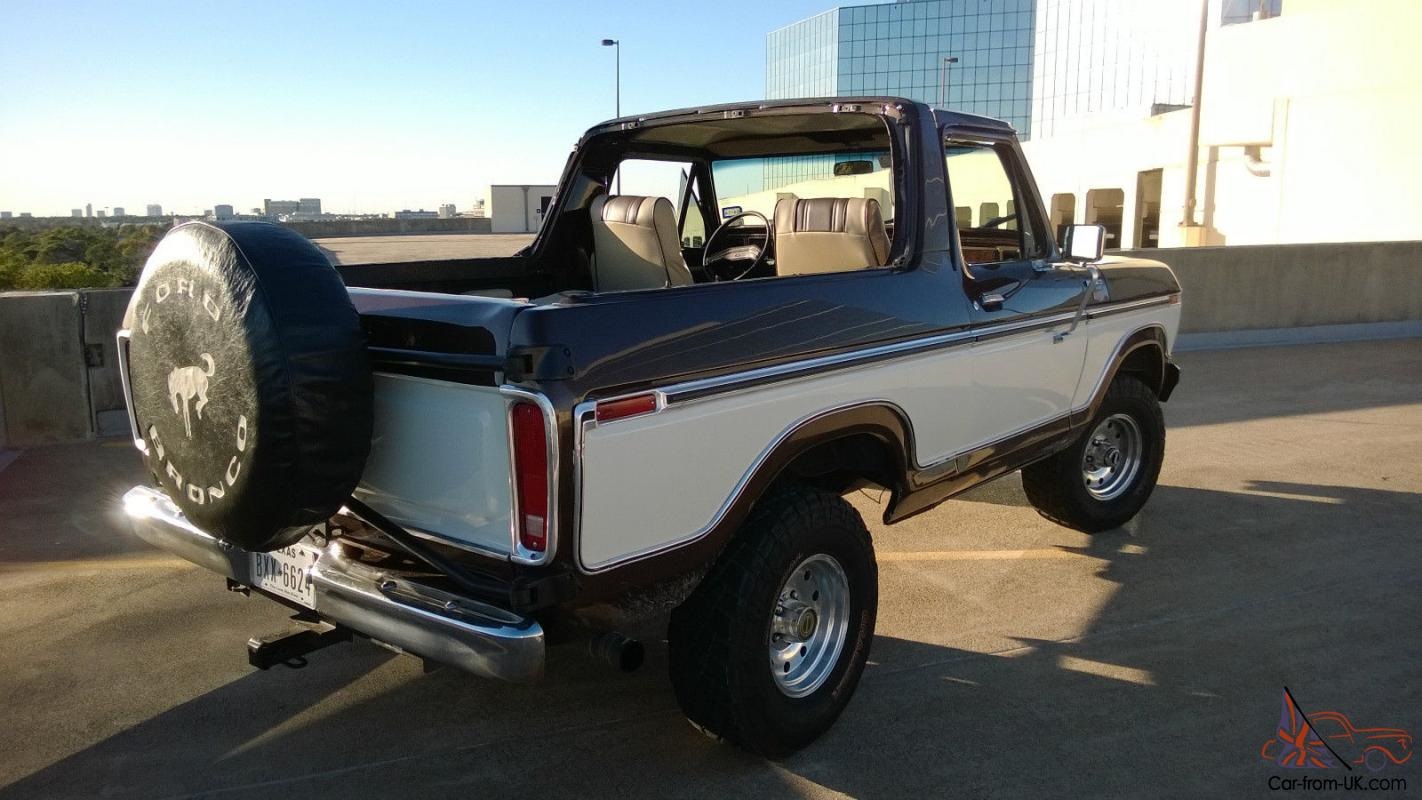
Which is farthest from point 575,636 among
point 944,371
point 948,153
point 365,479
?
point 948,153

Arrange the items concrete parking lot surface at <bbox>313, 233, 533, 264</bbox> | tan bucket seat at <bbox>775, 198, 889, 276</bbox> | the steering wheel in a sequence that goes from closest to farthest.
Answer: tan bucket seat at <bbox>775, 198, 889, 276</bbox>
the steering wheel
concrete parking lot surface at <bbox>313, 233, 533, 264</bbox>

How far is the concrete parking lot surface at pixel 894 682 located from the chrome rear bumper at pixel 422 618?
2.31 ft

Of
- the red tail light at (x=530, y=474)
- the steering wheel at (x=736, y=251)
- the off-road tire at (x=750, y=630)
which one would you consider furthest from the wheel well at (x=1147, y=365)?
the red tail light at (x=530, y=474)

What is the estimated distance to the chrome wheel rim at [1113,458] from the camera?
5.48 metres

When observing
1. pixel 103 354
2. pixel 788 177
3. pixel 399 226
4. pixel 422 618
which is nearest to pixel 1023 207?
pixel 788 177

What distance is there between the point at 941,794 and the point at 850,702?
611 mm

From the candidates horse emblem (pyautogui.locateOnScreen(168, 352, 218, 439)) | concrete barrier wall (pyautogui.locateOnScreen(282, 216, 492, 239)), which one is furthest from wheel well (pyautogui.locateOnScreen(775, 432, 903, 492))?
concrete barrier wall (pyautogui.locateOnScreen(282, 216, 492, 239))

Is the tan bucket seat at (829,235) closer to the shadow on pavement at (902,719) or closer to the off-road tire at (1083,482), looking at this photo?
the shadow on pavement at (902,719)

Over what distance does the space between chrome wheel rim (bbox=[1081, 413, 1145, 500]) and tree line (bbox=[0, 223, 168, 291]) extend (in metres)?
5.83

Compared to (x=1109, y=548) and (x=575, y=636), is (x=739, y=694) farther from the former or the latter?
(x=1109, y=548)

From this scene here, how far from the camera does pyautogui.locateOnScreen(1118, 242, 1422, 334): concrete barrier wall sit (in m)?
12.2

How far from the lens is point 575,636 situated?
2730 mm

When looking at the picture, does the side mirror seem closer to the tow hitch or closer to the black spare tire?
the black spare tire

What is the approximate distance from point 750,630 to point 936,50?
3644 inches
